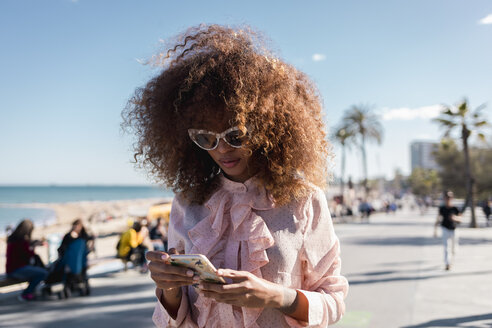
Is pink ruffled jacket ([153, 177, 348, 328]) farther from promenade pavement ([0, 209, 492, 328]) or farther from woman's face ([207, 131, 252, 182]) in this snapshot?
promenade pavement ([0, 209, 492, 328])

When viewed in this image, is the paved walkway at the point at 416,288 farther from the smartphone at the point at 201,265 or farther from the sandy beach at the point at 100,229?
the sandy beach at the point at 100,229

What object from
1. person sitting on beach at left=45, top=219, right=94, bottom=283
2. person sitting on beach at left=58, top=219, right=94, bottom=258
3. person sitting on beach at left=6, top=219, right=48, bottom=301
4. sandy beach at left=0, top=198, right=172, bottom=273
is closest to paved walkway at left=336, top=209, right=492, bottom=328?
person sitting on beach at left=45, top=219, right=94, bottom=283

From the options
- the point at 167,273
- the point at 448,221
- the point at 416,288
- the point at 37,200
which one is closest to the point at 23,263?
the point at 167,273

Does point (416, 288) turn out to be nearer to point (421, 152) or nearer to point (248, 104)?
point (248, 104)

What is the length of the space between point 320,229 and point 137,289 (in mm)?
6294

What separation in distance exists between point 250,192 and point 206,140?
0.93ft

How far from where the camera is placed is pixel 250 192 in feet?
4.93

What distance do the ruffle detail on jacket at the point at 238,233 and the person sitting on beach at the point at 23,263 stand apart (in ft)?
20.1

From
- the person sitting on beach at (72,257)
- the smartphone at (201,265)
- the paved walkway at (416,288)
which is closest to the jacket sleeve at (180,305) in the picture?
the smartphone at (201,265)

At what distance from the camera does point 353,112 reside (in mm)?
31375

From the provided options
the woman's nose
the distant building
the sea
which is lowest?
the sea

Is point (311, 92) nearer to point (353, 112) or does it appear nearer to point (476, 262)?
point (476, 262)

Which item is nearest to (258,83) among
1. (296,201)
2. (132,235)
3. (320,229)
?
(296,201)

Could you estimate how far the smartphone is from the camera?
112 centimetres
